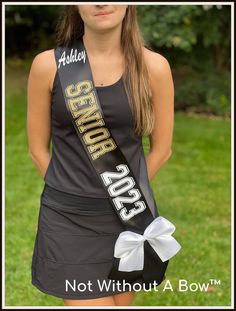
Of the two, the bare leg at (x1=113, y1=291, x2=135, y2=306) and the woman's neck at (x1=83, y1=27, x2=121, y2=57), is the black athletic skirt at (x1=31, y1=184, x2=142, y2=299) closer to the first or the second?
the bare leg at (x1=113, y1=291, x2=135, y2=306)

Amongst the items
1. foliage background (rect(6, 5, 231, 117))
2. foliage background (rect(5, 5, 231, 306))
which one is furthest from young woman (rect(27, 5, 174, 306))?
foliage background (rect(6, 5, 231, 117))

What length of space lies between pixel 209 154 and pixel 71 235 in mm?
5305

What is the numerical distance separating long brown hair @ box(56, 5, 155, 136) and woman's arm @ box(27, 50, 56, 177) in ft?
0.44

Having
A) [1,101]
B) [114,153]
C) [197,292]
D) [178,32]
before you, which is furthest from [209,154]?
[114,153]

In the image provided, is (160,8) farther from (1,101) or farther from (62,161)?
(62,161)

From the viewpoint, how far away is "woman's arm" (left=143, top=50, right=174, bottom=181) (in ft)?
7.63

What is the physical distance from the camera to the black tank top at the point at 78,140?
223 cm

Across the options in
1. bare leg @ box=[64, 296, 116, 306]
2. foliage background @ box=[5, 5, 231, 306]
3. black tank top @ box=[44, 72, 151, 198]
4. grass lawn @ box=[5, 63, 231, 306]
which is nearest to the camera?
black tank top @ box=[44, 72, 151, 198]

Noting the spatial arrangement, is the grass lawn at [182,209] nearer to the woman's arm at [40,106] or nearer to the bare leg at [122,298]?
the woman's arm at [40,106]

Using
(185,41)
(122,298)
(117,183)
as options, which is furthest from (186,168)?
(117,183)

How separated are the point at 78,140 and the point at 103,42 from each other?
0.36 m

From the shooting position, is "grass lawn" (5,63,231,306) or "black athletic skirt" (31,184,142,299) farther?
"grass lawn" (5,63,231,306)

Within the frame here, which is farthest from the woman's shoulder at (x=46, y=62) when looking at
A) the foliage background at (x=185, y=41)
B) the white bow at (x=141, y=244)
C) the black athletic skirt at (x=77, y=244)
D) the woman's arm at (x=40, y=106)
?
the foliage background at (x=185, y=41)

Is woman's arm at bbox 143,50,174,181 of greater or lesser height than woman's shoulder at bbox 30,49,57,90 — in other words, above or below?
below
